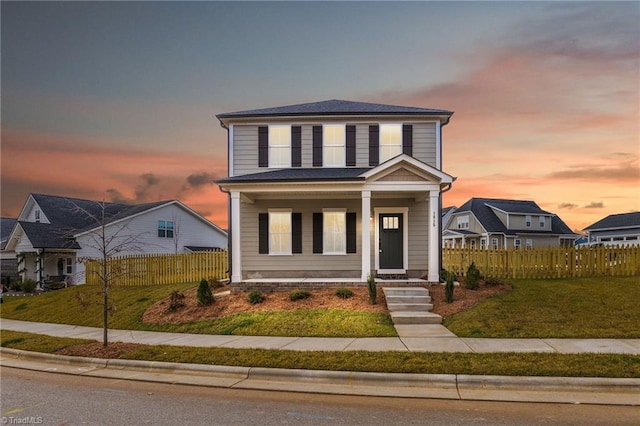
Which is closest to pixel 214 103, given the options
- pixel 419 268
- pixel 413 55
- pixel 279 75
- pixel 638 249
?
pixel 279 75

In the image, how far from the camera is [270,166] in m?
18.5

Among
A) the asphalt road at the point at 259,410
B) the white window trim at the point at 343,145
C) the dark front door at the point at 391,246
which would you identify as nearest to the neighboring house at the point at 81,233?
the white window trim at the point at 343,145

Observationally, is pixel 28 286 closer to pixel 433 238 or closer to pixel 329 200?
pixel 329 200

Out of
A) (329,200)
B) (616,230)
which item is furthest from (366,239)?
(616,230)

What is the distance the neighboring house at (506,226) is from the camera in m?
44.8

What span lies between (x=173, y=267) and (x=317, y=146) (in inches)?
388

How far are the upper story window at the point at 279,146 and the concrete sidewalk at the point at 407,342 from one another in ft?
29.4

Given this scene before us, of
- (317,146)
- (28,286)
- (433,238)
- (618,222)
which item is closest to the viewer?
(433,238)

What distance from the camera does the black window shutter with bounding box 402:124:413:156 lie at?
59.6 ft

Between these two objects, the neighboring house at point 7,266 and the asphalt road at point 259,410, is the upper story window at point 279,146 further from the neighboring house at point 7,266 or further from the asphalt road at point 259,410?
the neighboring house at point 7,266

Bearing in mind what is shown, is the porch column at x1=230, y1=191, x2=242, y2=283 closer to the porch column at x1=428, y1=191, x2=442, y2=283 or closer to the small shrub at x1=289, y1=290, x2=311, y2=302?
the small shrub at x1=289, y1=290, x2=311, y2=302

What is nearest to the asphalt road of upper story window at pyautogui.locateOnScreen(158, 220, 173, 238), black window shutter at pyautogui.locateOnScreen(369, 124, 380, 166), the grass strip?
the grass strip

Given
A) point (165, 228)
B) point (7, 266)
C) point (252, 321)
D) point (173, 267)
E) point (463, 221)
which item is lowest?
point (7, 266)

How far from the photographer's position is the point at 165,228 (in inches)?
1412
